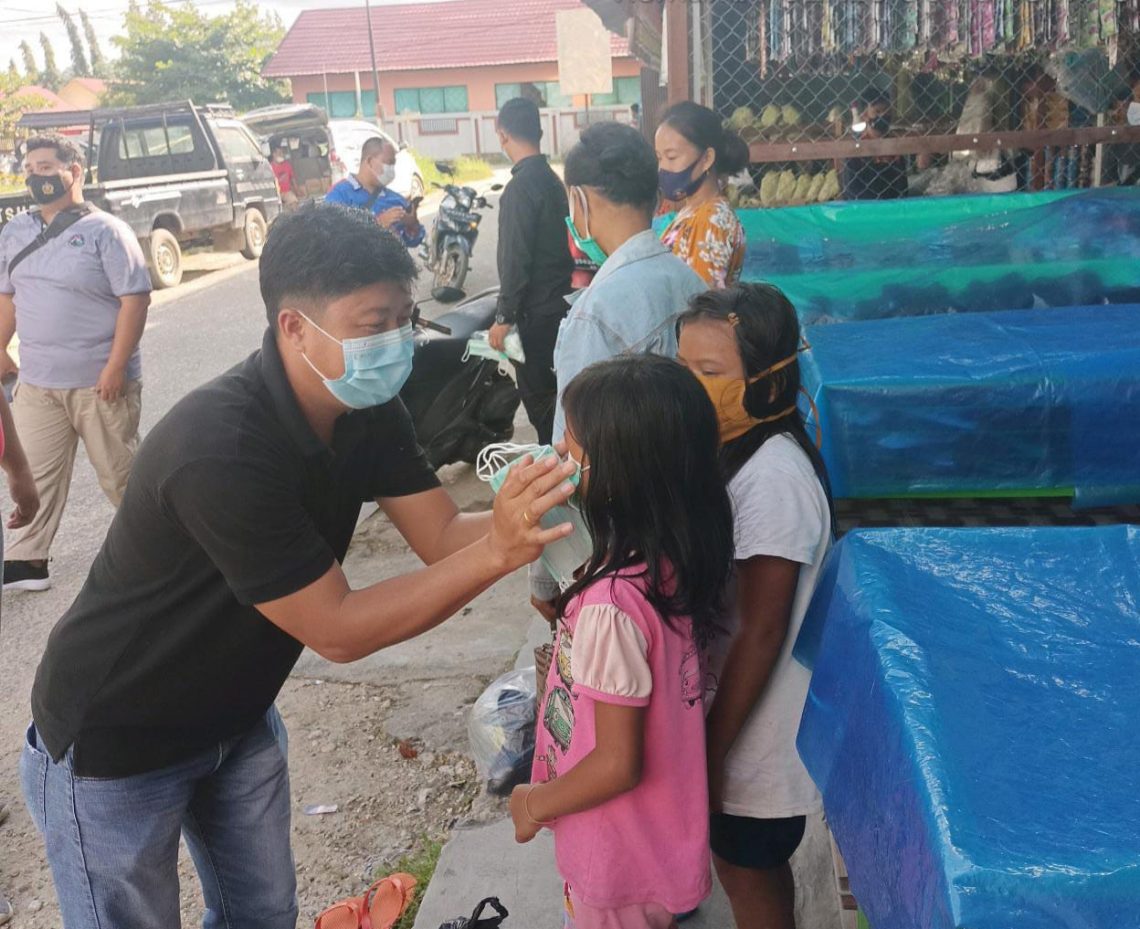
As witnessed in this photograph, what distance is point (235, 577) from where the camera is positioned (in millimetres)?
1560

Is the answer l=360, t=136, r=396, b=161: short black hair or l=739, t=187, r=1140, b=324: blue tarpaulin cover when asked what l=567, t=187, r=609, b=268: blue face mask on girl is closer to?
l=739, t=187, r=1140, b=324: blue tarpaulin cover

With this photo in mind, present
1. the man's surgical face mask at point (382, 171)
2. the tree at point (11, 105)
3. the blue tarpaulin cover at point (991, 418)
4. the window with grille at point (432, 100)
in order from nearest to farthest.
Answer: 1. the blue tarpaulin cover at point (991, 418)
2. the man's surgical face mask at point (382, 171)
3. the tree at point (11, 105)
4. the window with grille at point (432, 100)

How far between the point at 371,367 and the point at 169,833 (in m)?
0.90

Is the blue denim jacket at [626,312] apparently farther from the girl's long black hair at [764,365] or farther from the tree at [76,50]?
the tree at [76,50]

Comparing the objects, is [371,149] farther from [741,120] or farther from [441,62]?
[441,62]

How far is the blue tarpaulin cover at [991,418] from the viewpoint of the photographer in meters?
2.88

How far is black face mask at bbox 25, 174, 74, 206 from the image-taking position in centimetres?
470

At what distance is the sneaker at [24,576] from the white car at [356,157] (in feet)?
37.8

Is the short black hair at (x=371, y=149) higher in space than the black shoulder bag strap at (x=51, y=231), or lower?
higher

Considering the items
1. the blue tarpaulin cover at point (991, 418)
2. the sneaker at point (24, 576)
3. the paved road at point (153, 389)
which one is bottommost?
the paved road at point (153, 389)

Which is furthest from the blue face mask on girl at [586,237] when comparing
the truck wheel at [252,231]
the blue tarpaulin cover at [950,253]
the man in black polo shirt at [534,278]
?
the truck wheel at [252,231]

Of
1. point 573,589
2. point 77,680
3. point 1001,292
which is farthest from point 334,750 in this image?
point 1001,292

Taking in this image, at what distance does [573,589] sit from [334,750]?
86.8 inches

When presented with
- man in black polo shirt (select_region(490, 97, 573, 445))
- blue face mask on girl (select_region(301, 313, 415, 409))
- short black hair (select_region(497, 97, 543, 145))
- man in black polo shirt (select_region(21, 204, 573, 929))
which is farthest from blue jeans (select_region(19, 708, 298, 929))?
short black hair (select_region(497, 97, 543, 145))
